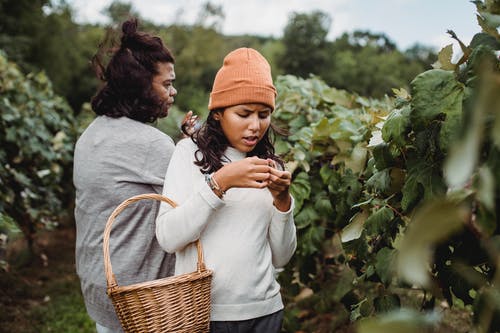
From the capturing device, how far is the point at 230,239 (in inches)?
67.0

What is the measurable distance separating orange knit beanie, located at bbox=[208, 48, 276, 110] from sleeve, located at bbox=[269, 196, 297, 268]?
0.40 meters

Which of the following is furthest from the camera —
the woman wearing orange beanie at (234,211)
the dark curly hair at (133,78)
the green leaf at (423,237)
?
the dark curly hair at (133,78)

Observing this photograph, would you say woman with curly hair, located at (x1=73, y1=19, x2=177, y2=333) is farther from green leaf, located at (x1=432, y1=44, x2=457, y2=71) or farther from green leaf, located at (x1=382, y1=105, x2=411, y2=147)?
green leaf, located at (x1=432, y1=44, x2=457, y2=71)

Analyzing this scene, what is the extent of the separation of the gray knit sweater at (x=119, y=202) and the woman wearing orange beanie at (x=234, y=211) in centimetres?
29

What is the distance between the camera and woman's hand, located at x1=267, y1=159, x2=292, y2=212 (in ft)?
5.19

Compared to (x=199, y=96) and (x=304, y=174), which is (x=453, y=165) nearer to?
(x=304, y=174)

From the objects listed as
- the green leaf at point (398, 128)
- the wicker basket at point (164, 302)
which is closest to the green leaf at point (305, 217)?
the wicker basket at point (164, 302)

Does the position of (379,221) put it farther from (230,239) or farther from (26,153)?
(26,153)

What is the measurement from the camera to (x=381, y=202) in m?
1.62

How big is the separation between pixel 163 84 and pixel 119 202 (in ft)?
1.91

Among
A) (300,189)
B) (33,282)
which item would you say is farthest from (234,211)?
(33,282)

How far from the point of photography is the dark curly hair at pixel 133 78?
85.5 inches

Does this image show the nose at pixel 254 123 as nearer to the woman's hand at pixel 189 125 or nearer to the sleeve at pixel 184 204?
the sleeve at pixel 184 204

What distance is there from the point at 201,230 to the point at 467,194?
3.44ft
